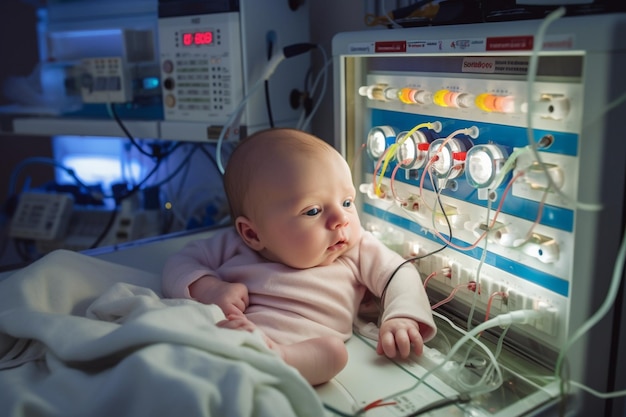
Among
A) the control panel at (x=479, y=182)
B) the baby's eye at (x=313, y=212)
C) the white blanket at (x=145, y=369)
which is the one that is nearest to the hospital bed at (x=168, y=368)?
the white blanket at (x=145, y=369)

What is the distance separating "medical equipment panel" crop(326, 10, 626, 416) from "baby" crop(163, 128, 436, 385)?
0.09 meters

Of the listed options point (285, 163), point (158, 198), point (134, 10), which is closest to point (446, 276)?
point (285, 163)

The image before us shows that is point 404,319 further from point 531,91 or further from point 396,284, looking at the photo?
point 531,91

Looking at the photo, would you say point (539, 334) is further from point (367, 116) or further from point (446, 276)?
point (367, 116)

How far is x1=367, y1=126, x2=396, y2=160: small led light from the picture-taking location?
1189 mm

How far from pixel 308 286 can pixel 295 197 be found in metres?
0.16

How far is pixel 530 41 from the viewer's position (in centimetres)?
82

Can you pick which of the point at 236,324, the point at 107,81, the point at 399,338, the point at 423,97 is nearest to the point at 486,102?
the point at 423,97

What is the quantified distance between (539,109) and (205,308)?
1.84 ft

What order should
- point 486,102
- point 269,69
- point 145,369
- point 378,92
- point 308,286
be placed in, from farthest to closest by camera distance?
point 269,69 → point 378,92 → point 308,286 → point 486,102 → point 145,369

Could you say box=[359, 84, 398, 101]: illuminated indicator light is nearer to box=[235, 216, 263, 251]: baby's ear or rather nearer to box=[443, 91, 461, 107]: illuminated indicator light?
box=[443, 91, 461, 107]: illuminated indicator light

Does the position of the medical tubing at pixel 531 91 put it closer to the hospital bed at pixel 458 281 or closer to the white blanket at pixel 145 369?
the hospital bed at pixel 458 281

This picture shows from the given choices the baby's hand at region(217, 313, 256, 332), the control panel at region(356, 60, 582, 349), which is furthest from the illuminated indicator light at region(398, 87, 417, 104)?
the baby's hand at region(217, 313, 256, 332)

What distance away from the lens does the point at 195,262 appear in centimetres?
114
